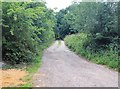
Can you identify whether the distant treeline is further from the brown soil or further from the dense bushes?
the brown soil

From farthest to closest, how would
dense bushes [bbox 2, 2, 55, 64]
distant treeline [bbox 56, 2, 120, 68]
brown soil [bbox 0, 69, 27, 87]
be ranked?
distant treeline [bbox 56, 2, 120, 68] → dense bushes [bbox 2, 2, 55, 64] → brown soil [bbox 0, 69, 27, 87]

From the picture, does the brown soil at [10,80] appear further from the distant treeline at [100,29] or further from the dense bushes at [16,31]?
the distant treeline at [100,29]

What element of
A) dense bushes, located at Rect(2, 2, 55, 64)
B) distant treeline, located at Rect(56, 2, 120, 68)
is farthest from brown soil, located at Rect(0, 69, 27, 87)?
distant treeline, located at Rect(56, 2, 120, 68)

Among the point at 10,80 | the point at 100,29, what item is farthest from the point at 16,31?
the point at 100,29

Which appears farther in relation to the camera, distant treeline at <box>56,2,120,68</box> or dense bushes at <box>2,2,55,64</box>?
distant treeline at <box>56,2,120,68</box>

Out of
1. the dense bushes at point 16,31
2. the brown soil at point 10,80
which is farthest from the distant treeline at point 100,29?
the brown soil at point 10,80

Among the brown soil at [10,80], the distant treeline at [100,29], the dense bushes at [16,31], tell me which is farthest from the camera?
the distant treeline at [100,29]

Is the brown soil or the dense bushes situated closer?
the brown soil

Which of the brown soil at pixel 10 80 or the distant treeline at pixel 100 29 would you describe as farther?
the distant treeline at pixel 100 29

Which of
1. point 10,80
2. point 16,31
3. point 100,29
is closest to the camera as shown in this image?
point 10,80

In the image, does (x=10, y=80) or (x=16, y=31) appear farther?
(x=16, y=31)

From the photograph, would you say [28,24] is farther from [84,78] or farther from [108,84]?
[108,84]

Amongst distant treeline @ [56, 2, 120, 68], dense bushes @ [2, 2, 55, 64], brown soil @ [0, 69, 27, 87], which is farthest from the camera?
distant treeline @ [56, 2, 120, 68]

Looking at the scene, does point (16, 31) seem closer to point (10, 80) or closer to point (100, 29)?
point (10, 80)
